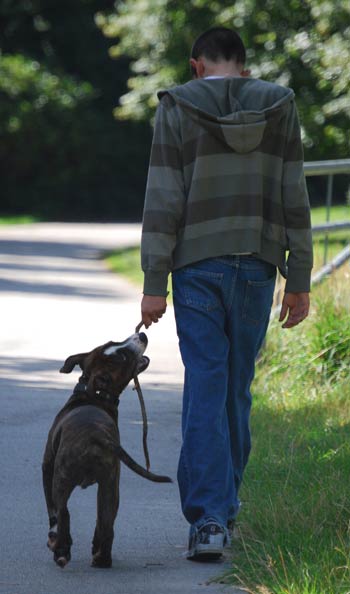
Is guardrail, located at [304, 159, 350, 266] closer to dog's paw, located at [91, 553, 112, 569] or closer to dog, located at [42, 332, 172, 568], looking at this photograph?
dog, located at [42, 332, 172, 568]

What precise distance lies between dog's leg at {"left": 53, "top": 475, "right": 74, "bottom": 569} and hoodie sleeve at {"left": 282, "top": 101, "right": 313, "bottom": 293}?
3.87ft

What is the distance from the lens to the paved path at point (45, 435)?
192 inches

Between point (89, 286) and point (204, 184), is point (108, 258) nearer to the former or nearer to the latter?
point (89, 286)

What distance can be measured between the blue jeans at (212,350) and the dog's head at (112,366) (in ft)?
0.62

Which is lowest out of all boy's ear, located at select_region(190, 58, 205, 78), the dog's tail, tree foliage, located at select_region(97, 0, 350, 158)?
tree foliage, located at select_region(97, 0, 350, 158)

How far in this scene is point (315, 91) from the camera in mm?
21859

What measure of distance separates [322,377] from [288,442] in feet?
5.34

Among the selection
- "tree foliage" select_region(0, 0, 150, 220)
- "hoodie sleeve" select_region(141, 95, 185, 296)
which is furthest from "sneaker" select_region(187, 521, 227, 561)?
"tree foliage" select_region(0, 0, 150, 220)

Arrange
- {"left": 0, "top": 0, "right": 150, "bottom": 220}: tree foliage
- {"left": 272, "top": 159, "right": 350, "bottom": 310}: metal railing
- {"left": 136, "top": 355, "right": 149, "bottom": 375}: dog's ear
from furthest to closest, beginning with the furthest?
{"left": 0, "top": 0, "right": 150, "bottom": 220}: tree foliage → {"left": 272, "top": 159, "right": 350, "bottom": 310}: metal railing → {"left": 136, "top": 355, "right": 149, "bottom": 375}: dog's ear

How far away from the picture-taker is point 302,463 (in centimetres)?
663

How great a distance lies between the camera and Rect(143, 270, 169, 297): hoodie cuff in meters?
4.99

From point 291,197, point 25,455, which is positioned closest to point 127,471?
point 25,455

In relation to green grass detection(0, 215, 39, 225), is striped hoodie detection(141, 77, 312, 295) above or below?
above

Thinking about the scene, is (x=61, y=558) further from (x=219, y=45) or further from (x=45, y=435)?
(x=45, y=435)
